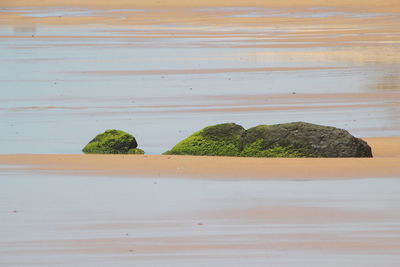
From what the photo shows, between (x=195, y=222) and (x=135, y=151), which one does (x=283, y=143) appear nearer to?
(x=135, y=151)

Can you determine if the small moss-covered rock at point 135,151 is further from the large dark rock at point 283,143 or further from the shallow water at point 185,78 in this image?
the large dark rock at point 283,143

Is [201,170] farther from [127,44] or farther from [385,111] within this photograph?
[127,44]

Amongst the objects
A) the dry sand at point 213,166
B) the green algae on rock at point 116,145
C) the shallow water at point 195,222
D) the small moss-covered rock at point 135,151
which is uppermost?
the green algae on rock at point 116,145

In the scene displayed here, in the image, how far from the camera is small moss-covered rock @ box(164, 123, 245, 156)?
12.1 meters

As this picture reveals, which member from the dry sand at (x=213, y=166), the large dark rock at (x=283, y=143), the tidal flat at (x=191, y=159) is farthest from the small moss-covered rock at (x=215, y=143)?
the tidal flat at (x=191, y=159)

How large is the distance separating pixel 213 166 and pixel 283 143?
994 millimetres

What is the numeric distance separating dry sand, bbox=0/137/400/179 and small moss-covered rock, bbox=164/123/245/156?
230 mm

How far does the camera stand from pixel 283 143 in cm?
1192

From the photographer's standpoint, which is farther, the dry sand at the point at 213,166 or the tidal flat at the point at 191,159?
the dry sand at the point at 213,166

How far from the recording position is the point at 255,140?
12.0 m

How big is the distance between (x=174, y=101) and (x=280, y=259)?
10.7m

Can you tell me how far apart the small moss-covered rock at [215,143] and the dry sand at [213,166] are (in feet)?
0.75

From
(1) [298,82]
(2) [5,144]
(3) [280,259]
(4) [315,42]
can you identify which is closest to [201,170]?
(2) [5,144]

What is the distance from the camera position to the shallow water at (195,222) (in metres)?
7.43
